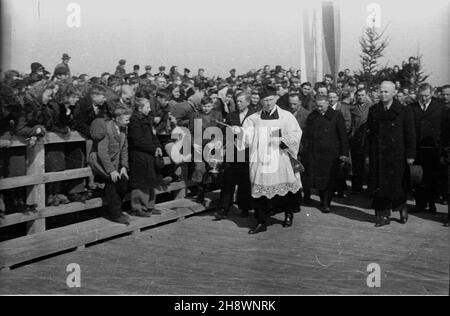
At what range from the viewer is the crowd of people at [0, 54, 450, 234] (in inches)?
294

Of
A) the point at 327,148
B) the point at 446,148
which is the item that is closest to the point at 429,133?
the point at 446,148

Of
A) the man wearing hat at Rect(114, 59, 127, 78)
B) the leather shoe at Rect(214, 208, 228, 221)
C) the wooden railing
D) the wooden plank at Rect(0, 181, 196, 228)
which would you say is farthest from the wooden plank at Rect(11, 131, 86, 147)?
the man wearing hat at Rect(114, 59, 127, 78)

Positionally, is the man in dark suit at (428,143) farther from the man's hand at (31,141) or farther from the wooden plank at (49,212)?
the man's hand at (31,141)

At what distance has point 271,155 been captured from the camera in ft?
26.3

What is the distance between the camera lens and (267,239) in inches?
306

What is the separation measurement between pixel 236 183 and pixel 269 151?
1.10 m

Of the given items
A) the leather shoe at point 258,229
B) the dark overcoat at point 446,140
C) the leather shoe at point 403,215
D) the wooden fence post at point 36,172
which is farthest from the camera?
the leather shoe at point 403,215

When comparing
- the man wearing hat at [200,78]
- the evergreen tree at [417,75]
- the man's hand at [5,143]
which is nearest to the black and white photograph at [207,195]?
the man's hand at [5,143]

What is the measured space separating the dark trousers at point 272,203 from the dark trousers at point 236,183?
587mm

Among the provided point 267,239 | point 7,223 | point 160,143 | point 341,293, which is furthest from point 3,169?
point 341,293

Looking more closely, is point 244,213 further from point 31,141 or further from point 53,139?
point 31,141

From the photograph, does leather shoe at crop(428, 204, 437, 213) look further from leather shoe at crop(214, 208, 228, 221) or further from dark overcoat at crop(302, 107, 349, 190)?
leather shoe at crop(214, 208, 228, 221)

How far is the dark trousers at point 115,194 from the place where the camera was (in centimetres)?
786

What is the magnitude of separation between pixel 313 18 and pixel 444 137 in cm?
457
